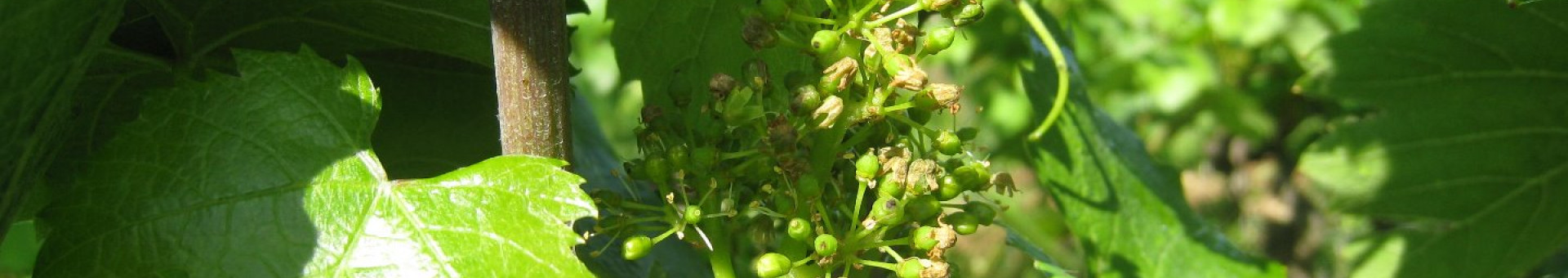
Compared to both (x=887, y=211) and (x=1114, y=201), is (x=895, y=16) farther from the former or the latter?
(x=1114, y=201)

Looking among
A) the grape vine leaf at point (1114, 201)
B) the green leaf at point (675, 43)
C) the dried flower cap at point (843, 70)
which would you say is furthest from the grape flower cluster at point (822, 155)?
the grape vine leaf at point (1114, 201)

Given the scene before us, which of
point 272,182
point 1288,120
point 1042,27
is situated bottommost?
point 1288,120

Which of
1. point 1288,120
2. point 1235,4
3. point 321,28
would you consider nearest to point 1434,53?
point 321,28

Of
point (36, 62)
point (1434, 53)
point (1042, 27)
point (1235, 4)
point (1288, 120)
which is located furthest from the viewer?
point (1288, 120)

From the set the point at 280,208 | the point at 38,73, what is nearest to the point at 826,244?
the point at 280,208

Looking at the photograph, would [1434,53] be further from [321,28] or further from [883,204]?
[321,28]

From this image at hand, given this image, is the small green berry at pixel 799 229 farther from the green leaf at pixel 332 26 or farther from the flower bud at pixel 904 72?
the green leaf at pixel 332 26
